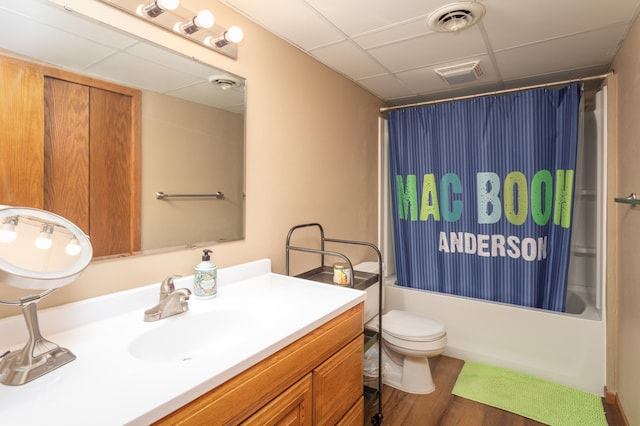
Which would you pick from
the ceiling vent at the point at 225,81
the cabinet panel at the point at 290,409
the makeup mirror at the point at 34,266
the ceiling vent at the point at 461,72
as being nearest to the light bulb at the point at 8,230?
the makeup mirror at the point at 34,266

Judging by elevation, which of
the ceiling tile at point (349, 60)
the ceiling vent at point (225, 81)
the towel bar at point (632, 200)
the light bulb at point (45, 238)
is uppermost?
the ceiling tile at point (349, 60)

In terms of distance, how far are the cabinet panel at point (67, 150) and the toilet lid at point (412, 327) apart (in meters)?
1.73

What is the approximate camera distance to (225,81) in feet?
5.08

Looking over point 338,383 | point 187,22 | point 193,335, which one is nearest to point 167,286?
point 193,335

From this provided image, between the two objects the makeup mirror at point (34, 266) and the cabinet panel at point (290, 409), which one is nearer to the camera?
the makeup mirror at point (34, 266)

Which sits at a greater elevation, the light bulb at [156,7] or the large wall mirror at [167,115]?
the light bulb at [156,7]

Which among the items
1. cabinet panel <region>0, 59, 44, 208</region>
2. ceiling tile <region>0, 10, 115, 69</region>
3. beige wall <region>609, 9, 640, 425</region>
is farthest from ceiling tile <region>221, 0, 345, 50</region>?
beige wall <region>609, 9, 640, 425</region>

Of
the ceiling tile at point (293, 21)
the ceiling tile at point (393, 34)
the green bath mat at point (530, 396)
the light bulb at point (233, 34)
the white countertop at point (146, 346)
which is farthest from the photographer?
the green bath mat at point (530, 396)

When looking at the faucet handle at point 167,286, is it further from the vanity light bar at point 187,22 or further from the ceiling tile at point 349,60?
the ceiling tile at point 349,60

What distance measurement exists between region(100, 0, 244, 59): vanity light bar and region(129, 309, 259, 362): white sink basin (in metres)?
1.10

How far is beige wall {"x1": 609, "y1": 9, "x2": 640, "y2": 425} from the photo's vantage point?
161 cm

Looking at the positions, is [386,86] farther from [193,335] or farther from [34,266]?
[34,266]

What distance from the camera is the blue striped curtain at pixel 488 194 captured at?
2234 mm

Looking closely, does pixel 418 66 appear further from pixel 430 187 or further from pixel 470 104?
pixel 430 187
